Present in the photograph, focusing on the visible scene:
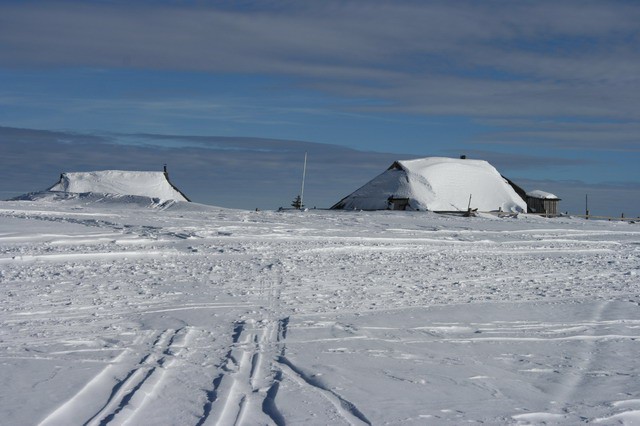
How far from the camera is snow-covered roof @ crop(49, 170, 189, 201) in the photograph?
38.3 meters

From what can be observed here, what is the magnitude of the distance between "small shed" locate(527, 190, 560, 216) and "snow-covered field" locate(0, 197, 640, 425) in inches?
1045

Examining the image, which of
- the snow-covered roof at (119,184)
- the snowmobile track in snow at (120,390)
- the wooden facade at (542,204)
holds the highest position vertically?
the wooden facade at (542,204)

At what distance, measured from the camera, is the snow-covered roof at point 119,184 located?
38.3m

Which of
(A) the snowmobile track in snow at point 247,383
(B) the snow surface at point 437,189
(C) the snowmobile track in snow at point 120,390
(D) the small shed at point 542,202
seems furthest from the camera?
(D) the small shed at point 542,202

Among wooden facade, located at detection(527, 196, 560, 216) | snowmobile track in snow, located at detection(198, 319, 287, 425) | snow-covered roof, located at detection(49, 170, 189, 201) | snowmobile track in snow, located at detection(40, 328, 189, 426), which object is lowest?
snowmobile track in snow, located at detection(40, 328, 189, 426)

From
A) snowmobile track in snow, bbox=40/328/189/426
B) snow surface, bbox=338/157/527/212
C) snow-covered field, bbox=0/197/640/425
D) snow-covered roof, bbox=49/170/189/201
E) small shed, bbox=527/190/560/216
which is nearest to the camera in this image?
snowmobile track in snow, bbox=40/328/189/426

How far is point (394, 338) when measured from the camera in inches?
352

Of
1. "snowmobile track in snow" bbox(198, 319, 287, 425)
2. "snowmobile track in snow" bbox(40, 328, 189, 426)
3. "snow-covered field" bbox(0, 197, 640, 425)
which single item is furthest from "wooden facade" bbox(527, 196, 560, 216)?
"snowmobile track in snow" bbox(40, 328, 189, 426)

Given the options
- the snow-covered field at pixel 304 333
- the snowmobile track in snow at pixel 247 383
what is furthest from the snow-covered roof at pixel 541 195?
the snowmobile track in snow at pixel 247 383

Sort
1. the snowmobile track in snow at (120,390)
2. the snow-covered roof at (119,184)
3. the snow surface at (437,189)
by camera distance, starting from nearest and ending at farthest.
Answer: the snowmobile track in snow at (120,390), the snow-covered roof at (119,184), the snow surface at (437,189)

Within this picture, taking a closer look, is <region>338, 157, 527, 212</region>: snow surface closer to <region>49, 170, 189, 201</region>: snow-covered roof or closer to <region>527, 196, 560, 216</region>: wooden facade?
<region>527, 196, 560, 216</region>: wooden facade

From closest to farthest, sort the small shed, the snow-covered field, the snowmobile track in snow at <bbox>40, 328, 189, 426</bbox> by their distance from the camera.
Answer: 1. the snowmobile track in snow at <bbox>40, 328, 189, 426</bbox>
2. the snow-covered field
3. the small shed

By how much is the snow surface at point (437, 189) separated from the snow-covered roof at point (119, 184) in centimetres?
952

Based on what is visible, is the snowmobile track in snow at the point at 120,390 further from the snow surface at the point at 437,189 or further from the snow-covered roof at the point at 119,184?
the snow-covered roof at the point at 119,184
